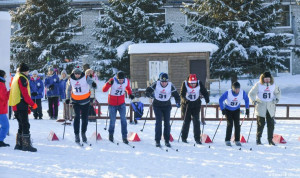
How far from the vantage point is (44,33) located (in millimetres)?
27297

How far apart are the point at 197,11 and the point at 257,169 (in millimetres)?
19369

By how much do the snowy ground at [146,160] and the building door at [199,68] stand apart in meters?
12.4

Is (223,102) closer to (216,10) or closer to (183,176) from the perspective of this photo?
(183,176)

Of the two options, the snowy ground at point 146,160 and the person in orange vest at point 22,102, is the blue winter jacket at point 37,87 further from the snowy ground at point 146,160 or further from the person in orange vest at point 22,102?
the person in orange vest at point 22,102

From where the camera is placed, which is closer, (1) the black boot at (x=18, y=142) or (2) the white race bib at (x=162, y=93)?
(1) the black boot at (x=18, y=142)

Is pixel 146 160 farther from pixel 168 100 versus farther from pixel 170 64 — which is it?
pixel 170 64

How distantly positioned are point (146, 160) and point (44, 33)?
21222 mm

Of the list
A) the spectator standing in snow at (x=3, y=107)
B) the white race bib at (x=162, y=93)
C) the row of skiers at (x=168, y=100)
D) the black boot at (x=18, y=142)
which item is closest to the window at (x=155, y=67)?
the row of skiers at (x=168, y=100)

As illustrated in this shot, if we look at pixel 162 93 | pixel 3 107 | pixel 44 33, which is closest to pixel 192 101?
pixel 162 93

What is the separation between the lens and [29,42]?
86.3 ft

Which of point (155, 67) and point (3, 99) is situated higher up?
point (155, 67)

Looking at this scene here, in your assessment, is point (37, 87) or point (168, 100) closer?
point (168, 100)

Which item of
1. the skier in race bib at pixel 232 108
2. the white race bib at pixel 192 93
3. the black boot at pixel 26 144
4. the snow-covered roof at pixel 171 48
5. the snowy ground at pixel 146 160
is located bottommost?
the snowy ground at pixel 146 160

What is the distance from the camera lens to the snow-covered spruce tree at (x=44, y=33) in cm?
2664
